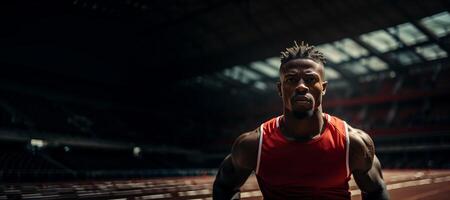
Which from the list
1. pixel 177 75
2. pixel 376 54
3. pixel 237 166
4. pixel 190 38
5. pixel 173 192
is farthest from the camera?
pixel 177 75

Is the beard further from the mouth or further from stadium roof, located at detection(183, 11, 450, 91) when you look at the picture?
stadium roof, located at detection(183, 11, 450, 91)

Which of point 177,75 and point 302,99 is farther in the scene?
point 177,75

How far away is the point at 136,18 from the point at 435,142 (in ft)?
74.0

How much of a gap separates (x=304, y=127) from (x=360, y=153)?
44cm

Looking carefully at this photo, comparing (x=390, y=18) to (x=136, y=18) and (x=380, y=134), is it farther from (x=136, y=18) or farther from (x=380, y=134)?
(x=136, y=18)

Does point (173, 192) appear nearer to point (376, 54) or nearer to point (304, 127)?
point (304, 127)

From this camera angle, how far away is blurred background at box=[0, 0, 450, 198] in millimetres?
21328

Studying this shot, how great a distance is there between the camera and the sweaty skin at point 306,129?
2674mm

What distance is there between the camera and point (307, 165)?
8.96 ft

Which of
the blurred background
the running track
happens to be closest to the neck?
the running track

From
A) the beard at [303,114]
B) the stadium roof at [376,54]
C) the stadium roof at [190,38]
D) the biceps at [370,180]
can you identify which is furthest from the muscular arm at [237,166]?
the stadium roof at [376,54]

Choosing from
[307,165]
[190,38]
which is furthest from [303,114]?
[190,38]

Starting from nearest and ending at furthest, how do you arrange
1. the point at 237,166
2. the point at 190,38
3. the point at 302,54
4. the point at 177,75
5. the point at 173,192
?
the point at 302,54, the point at 237,166, the point at 173,192, the point at 190,38, the point at 177,75

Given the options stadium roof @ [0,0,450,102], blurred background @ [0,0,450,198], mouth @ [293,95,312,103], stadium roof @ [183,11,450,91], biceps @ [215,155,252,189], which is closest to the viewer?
mouth @ [293,95,312,103]
